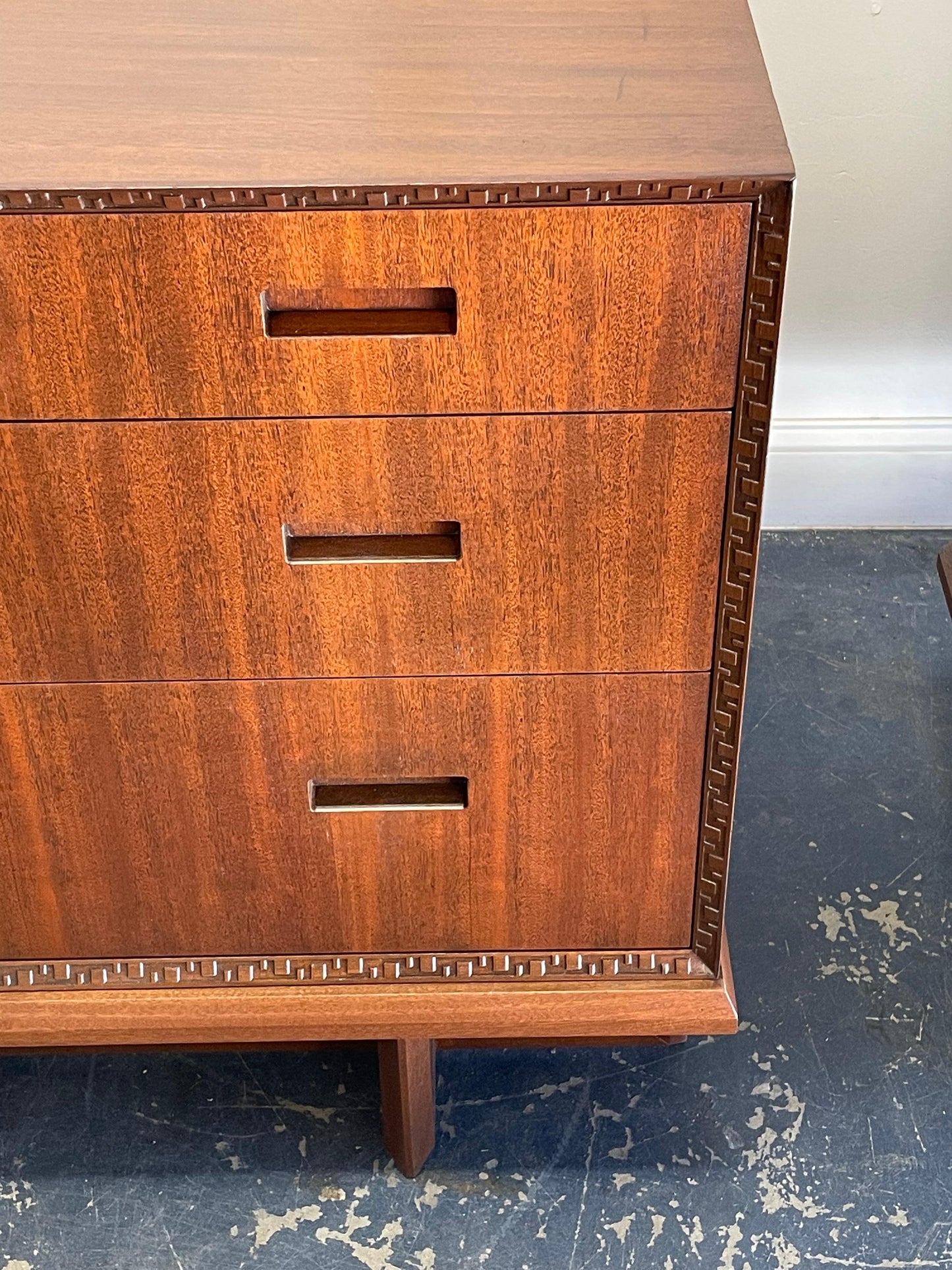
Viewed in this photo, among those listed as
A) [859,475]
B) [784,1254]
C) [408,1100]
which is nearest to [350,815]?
[408,1100]

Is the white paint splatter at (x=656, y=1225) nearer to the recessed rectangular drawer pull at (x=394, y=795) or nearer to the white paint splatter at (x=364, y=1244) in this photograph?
the white paint splatter at (x=364, y=1244)

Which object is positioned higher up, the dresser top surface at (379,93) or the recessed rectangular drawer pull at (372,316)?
the dresser top surface at (379,93)

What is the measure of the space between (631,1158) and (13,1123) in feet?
1.72

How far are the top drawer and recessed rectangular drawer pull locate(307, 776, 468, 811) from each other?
291 mm

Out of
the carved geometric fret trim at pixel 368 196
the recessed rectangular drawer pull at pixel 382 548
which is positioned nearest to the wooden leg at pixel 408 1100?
the recessed rectangular drawer pull at pixel 382 548

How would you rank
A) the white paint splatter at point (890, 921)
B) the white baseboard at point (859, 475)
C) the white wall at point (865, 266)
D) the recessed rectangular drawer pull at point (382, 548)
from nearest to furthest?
the recessed rectangular drawer pull at point (382, 548), the white paint splatter at point (890, 921), the white wall at point (865, 266), the white baseboard at point (859, 475)

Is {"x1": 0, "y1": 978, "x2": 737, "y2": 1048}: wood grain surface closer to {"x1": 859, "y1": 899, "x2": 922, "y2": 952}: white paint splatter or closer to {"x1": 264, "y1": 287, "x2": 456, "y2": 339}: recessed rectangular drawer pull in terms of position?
{"x1": 859, "y1": 899, "x2": 922, "y2": 952}: white paint splatter

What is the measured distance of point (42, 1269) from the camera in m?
1.05

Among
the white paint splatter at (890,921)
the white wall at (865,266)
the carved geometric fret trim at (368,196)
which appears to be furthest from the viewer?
the white wall at (865,266)

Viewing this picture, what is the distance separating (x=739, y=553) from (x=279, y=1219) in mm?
650

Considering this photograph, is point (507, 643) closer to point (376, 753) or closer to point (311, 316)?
point (376, 753)

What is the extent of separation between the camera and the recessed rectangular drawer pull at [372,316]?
2.61ft

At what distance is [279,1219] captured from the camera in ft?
3.55

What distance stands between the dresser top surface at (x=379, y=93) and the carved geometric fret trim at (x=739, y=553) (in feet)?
0.17
